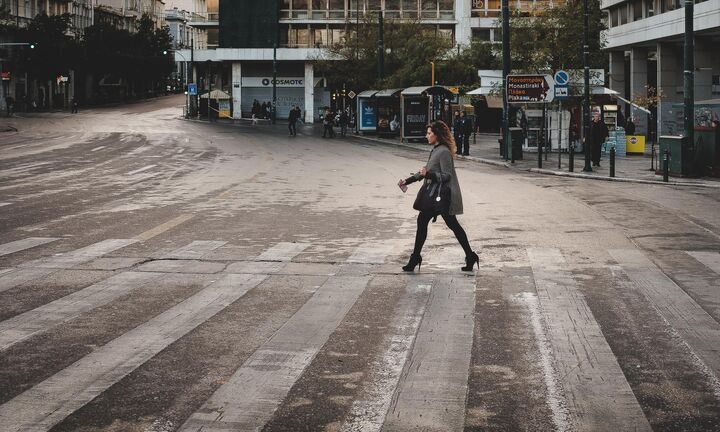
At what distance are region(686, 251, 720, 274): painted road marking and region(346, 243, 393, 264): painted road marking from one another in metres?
3.86

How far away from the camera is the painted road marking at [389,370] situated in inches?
230

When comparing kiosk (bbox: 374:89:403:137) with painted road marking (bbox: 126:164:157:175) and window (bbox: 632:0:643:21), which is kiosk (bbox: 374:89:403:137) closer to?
window (bbox: 632:0:643:21)

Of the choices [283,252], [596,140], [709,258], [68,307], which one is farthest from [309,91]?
[68,307]

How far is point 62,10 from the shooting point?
11300 centimetres

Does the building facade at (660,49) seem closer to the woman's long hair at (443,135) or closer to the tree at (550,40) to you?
the tree at (550,40)

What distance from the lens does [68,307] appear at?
30.3 feet

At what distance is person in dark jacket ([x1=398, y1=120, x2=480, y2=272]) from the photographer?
1137cm

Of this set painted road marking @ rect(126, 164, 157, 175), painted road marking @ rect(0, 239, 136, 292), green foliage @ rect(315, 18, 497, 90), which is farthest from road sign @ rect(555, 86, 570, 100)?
green foliage @ rect(315, 18, 497, 90)

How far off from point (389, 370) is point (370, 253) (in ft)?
19.8

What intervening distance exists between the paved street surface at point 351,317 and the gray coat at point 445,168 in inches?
32.5

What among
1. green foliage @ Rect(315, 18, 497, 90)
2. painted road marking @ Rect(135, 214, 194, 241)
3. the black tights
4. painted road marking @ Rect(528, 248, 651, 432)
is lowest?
painted road marking @ Rect(528, 248, 651, 432)

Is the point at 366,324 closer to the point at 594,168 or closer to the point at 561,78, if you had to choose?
the point at 594,168

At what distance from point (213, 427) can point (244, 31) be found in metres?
89.5

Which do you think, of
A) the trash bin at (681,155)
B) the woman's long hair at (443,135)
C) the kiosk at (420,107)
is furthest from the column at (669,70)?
the woman's long hair at (443,135)
